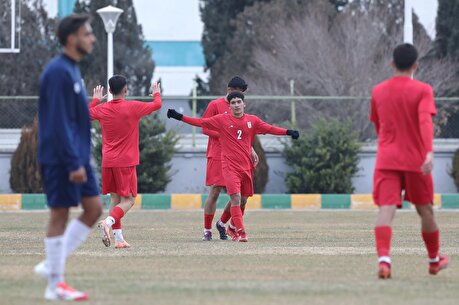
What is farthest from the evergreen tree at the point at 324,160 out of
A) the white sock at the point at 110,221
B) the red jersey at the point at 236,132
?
the white sock at the point at 110,221

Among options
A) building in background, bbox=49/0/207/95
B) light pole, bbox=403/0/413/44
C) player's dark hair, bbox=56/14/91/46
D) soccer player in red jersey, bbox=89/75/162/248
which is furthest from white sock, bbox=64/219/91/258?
building in background, bbox=49/0/207/95

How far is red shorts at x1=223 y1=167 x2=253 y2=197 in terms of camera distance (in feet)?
50.4

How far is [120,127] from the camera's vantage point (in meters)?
14.7

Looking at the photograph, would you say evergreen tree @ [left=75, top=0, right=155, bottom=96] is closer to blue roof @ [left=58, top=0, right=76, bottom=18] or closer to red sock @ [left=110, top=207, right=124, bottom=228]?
blue roof @ [left=58, top=0, right=76, bottom=18]

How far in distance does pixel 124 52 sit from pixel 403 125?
3428cm

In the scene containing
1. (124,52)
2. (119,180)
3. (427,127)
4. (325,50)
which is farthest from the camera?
(124,52)

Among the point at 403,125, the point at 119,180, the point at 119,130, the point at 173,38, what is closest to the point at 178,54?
the point at 173,38

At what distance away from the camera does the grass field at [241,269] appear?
894 centimetres

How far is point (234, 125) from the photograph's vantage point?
50.6 feet

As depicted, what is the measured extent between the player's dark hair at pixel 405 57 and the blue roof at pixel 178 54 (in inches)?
1822

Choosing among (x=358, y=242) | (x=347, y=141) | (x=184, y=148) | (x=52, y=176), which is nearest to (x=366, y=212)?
(x=347, y=141)

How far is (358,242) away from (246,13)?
31.2 metres

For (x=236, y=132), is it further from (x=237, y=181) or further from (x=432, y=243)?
(x=432, y=243)

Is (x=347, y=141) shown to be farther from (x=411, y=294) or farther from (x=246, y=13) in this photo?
(x=411, y=294)
